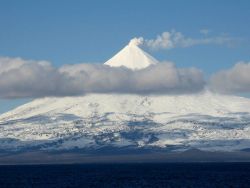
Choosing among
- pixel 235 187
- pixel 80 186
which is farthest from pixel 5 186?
pixel 235 187

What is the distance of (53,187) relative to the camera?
168500 millimetres

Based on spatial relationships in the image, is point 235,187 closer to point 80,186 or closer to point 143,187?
point 143,187

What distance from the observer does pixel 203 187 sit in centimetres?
16212

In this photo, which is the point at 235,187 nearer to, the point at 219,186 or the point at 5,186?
the point at 219,186

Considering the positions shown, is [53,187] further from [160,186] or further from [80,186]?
[160,186]

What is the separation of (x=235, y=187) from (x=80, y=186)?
114 feet

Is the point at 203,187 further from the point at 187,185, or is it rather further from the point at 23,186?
the point at 23,186

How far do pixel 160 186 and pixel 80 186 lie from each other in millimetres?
17830

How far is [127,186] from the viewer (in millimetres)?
170500

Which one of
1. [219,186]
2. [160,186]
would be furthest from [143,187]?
[219,186]

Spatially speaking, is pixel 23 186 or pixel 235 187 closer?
pixel 235 187

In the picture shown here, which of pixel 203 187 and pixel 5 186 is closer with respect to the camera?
pixel 203 187

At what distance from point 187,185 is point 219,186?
29.9ft

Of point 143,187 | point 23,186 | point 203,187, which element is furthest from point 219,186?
point 23,186
